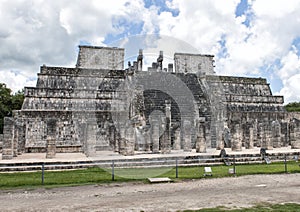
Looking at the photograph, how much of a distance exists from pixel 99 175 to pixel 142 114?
11.3 m

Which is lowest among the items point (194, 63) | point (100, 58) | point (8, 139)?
point (8, 139)

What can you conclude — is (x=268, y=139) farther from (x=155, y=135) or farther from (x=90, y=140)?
(x=90, y=140)

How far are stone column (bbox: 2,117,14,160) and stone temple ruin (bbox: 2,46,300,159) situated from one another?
0.14 feet

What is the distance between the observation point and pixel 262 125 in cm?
2030

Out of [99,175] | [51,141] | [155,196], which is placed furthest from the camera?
[51,141]

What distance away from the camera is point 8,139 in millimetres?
14766

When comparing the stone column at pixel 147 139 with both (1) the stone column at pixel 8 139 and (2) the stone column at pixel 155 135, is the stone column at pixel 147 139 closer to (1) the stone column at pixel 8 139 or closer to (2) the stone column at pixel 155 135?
(2) the stone column at pixel 155 135

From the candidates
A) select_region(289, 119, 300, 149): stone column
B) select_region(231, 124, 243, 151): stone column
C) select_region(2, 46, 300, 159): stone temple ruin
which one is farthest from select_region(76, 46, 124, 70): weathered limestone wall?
select_region(289, 119, 300, 149): stone column

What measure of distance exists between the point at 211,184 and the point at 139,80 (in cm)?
1703

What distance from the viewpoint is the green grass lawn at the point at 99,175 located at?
9164 mm

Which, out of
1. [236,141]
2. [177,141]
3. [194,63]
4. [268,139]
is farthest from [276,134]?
[194,63]

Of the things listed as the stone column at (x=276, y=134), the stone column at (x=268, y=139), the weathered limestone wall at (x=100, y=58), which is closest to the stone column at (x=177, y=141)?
the stone column at (x=268, y=139)

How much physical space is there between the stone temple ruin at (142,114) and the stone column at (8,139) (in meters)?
0.04

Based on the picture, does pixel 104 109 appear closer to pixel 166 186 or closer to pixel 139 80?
pixel 139 80
